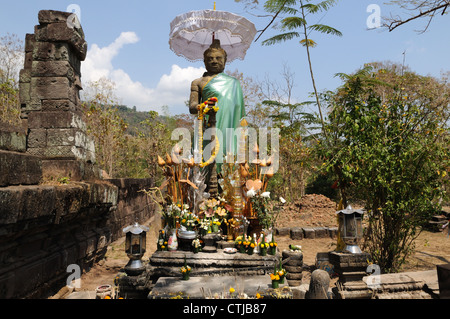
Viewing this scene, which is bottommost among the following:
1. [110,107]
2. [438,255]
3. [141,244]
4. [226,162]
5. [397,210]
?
[438,255]

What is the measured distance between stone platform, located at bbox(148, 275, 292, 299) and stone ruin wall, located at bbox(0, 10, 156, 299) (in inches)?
62.0

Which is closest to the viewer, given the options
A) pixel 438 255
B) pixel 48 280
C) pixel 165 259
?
pixel 48 280

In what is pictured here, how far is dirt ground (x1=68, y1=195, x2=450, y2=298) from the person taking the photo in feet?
19.4

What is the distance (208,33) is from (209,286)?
18.3 ft

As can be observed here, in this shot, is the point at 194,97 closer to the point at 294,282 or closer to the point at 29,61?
the point at 29,61

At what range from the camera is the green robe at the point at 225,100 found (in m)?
6.45

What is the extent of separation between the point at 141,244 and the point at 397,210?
4.23 m

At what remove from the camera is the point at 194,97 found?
260 inches

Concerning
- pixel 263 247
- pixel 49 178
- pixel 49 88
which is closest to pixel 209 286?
pixel 263 247

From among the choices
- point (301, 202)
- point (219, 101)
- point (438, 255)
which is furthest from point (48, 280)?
point (301, 202)

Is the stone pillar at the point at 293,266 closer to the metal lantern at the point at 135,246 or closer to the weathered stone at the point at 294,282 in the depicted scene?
the weathered stone at the point at 294,282

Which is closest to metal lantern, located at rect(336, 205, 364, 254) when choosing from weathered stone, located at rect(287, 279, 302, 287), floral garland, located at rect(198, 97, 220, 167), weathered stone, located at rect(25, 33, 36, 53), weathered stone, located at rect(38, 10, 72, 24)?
weathered stone, located at rect(287, 279, 302, 287)
